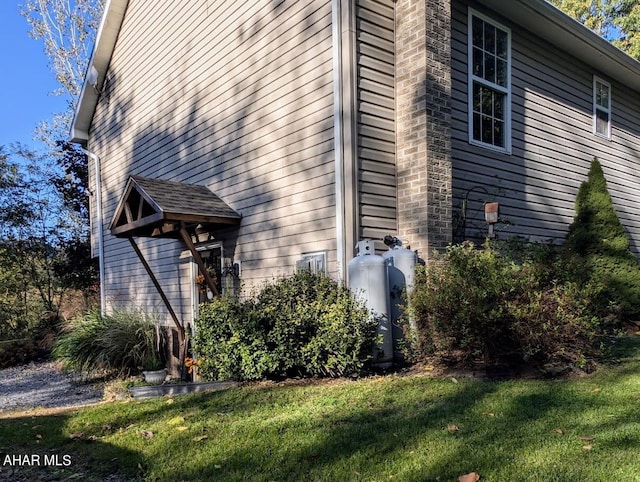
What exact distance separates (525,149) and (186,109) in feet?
20.5

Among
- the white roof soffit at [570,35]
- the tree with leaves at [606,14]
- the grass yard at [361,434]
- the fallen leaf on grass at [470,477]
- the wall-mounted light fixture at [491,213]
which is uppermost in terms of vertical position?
the tree with leaves at [606,14]

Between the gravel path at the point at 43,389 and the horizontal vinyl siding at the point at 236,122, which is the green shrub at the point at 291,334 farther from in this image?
Answer: the gravel path at the point at 43,389

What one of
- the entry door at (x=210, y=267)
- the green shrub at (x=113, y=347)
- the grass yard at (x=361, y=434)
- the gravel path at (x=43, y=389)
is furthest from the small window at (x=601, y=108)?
the gravel path at (x=43, y=389)

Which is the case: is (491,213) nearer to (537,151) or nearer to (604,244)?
(537,151)

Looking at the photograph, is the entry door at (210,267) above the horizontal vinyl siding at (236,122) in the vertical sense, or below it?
below


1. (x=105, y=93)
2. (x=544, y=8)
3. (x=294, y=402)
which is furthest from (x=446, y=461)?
(x=105, y=93)

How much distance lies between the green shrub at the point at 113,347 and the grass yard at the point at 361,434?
3490mm

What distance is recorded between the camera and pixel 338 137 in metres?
6.20

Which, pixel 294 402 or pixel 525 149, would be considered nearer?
pixel 294 402

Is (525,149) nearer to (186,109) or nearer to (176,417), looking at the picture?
(186,109)

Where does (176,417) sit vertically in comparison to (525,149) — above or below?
below

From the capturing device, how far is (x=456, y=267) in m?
5.22

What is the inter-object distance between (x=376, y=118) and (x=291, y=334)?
9.78 ft

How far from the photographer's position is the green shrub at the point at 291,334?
5.35 metres
